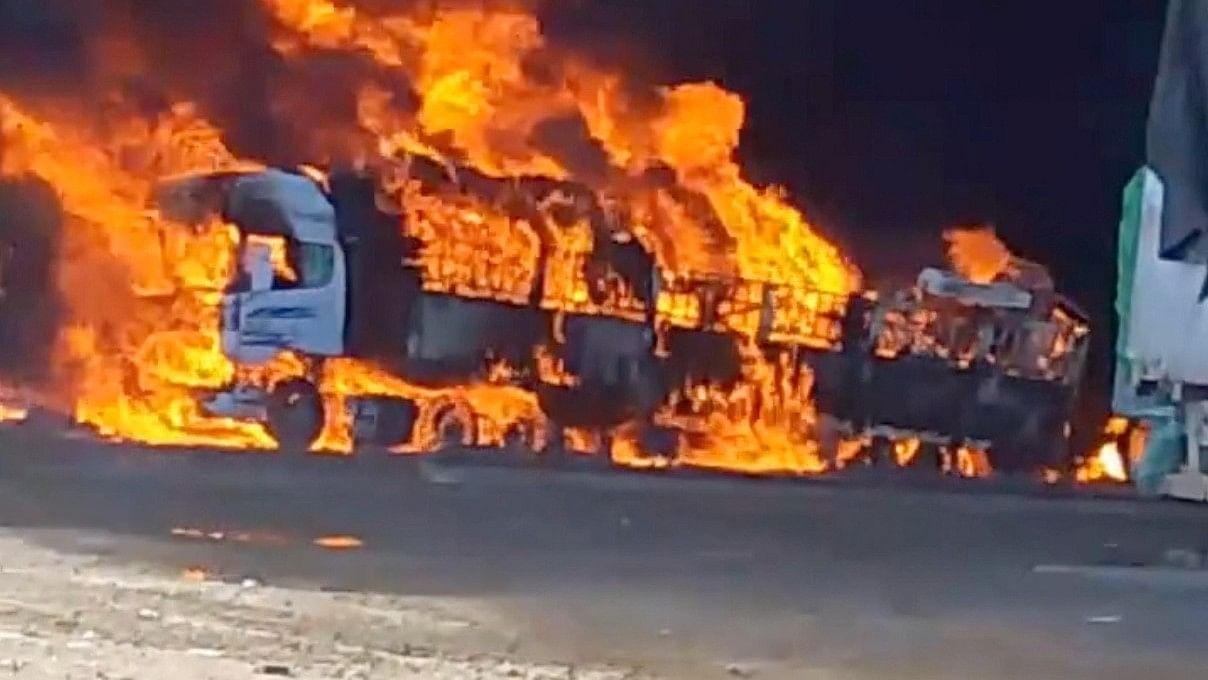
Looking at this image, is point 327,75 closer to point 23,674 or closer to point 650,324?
point 650,324

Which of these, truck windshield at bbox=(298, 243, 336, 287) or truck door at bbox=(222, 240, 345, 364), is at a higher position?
truck windshield at bbox=(298, 243, 336, 287)

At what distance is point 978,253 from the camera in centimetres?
541

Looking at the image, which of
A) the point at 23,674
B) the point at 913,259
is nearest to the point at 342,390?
the point at 913,259

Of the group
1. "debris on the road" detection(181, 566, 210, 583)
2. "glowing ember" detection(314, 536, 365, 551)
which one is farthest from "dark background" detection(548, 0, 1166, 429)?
"debris on the road" detection(181, 566, 210, 583)

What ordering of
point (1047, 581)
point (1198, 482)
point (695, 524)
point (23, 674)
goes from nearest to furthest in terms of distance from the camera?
point (23, 674) → point (1047, 581) → point (695, 524) → point (1198, 482)

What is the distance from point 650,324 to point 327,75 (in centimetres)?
91

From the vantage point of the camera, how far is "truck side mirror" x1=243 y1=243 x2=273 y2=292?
5363 millimetres

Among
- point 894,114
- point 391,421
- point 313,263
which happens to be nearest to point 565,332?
point 391,421

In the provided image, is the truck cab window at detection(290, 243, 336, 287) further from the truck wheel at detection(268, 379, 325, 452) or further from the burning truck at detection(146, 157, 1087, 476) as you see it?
the truck wheel at detection(268, 379, 325, 452)

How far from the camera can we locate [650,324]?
537 centimetres

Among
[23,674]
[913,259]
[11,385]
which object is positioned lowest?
→ [23,674]

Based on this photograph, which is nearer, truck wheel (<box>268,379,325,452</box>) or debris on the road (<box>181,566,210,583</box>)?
debris on the road (<box>181,566,210,583</box>)

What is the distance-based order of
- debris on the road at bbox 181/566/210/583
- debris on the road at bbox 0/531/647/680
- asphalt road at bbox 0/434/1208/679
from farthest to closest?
debris on the road at bbox 181/566/210/583, asphalt road at bbox 0/434/1208/679, debris on the road at bbox 0/531/647/680

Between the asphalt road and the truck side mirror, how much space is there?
51 centimetres
